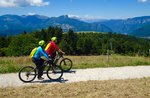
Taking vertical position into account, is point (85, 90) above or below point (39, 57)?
below

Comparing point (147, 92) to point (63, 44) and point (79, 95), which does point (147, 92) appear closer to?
point (79, 95)

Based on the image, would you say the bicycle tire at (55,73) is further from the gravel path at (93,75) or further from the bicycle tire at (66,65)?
the bicycle tire at (66,65)

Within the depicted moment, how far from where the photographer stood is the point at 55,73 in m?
14.6

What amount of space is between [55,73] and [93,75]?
83.0 inches

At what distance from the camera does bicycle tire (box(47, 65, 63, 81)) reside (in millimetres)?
14334

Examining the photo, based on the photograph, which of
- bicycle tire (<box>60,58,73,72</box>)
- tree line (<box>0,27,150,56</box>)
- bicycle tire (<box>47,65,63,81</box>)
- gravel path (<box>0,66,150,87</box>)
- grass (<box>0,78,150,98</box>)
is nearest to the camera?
grass (<box>0,78,150,98</box>)

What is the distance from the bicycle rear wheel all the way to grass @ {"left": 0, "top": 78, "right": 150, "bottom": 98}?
5.88 ft

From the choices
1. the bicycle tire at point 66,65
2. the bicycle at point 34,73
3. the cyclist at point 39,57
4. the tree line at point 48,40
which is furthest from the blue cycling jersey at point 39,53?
the tree line at point 48,40

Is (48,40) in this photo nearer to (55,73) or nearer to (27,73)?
(55,73)

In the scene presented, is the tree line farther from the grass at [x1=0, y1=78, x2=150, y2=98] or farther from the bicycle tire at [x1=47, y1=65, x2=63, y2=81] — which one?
the grass at [x1=0, y1=78, x2=150, y2=98]

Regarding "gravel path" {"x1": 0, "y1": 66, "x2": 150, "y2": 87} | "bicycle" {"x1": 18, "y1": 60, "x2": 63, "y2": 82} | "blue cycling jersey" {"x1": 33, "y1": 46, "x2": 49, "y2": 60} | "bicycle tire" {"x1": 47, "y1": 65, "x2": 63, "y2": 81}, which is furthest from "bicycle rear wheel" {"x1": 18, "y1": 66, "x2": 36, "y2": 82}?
"bicycle tire" {"x1": 47, "y1": 65, "x2": 63, "y2": 81}

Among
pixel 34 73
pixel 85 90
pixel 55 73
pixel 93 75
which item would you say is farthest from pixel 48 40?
pixel 85 90

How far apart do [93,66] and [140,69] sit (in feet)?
9.78

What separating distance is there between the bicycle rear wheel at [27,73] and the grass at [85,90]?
70.6 inches
